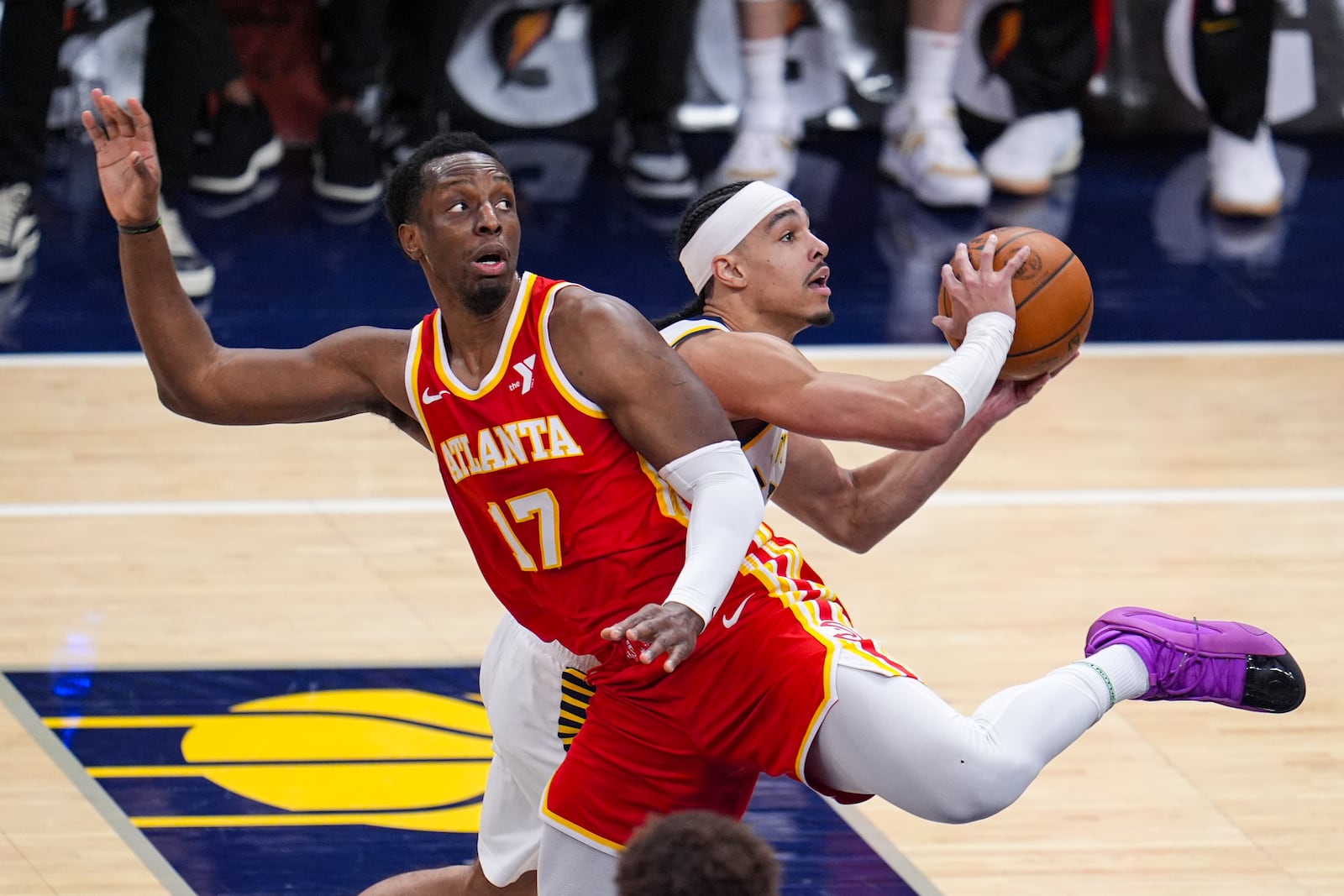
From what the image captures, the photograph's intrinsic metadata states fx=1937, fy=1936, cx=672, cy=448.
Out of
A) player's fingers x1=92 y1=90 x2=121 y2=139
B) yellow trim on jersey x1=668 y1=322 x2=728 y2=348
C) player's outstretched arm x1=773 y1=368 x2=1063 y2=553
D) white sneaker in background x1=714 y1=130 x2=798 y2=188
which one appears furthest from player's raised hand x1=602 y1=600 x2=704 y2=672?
white sneaker in background x1=714 y1=130 x2=798 y2=188

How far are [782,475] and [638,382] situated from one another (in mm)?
721

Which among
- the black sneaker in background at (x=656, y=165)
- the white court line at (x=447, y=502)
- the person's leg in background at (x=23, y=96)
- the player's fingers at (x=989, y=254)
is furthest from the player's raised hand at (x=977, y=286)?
the black sneaker in background at (x=656, y=165)

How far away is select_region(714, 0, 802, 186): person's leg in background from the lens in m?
8.96

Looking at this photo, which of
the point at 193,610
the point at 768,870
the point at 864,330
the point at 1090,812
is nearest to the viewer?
the point at 768,870

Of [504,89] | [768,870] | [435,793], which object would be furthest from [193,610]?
[504,89]

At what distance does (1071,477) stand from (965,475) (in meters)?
0.36

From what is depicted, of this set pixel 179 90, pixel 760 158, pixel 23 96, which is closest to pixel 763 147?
pixel 760 158

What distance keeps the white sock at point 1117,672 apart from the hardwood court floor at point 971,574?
0.77 metres

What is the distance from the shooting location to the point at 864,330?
7828 mm

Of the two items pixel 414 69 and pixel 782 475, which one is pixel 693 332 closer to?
pixel 782 475

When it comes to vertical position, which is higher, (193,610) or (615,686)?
(615,686)

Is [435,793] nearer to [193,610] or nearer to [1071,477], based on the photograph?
[193,610]

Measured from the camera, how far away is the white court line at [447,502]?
6.20 meters

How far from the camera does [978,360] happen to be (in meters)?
3.61
